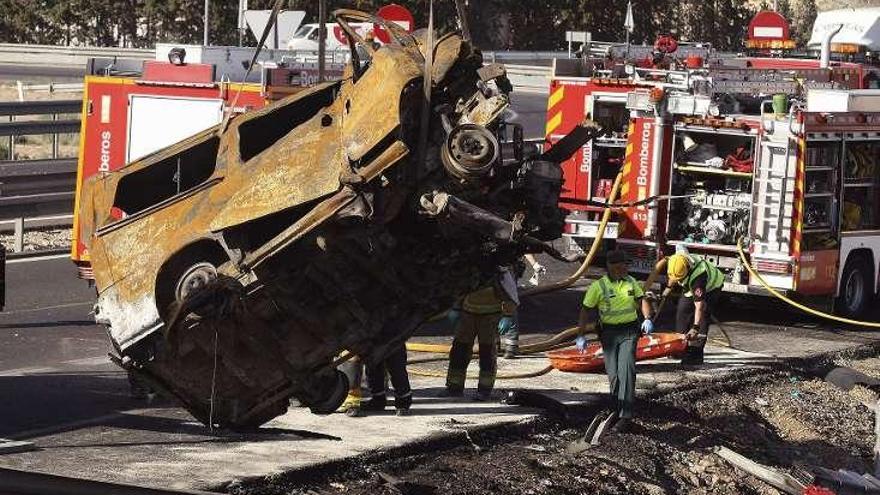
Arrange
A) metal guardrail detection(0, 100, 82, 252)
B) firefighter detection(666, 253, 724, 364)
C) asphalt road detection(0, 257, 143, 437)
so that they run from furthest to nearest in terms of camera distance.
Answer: metal guardrail detection(0, 100, 82, 252)
firefighter detection(666, 253, 724, 364)
asphalt road detection(0, 257, 143, 437)

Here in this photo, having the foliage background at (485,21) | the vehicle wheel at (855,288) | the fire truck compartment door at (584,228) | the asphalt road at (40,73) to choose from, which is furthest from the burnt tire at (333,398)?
the foliage background at (485,21)

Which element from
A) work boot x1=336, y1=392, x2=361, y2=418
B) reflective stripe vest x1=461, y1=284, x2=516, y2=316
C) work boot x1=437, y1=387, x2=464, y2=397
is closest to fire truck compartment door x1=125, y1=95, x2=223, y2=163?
reflective stripe vest x1=461, y1=284, x2=516, y2=316

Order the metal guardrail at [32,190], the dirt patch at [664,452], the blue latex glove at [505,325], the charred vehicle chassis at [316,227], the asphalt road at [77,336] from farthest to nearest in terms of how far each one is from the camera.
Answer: the metal guardrail at [32,190], the blue latex glove at [505,325], the asphalt road at [77,336], the dirt patch at [664,452], the charred vehicle chassis at [316,227]

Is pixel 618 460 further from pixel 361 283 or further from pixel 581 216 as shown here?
pixel 581 216

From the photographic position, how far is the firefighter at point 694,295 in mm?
15578

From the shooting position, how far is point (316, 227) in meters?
9.27

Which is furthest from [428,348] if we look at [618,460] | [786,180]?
[786,180]

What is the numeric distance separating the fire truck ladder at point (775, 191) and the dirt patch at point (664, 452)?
1.78m

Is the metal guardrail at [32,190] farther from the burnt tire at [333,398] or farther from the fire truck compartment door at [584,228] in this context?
the burnt tire at [333,398]

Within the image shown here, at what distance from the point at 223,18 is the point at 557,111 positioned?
94.9 feet

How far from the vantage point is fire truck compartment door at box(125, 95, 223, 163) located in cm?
1529

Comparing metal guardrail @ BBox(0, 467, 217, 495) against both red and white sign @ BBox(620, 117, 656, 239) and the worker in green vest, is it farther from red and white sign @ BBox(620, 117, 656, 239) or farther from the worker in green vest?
red and white sign @ BBox(620, 117, 656, 239)


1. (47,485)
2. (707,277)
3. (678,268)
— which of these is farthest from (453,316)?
(47,485)

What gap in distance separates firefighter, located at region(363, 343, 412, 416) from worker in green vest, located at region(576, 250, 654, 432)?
150 centimetres
